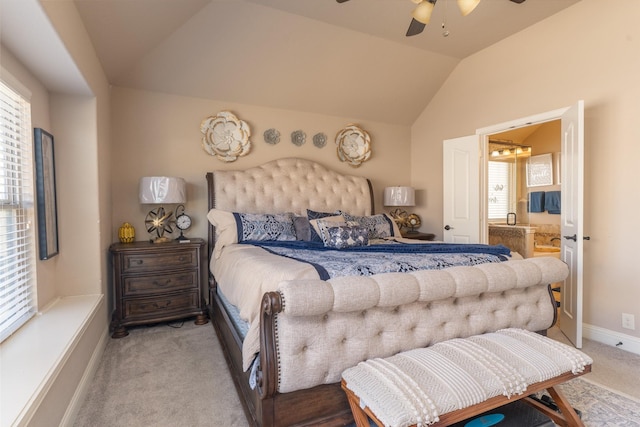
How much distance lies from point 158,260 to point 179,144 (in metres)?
1.35

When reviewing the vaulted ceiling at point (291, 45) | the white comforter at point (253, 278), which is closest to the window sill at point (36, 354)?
the white comforter at point (253, 278)

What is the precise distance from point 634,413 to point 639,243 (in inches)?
58.6

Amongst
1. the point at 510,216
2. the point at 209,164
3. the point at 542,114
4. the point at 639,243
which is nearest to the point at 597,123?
the point at 542,114

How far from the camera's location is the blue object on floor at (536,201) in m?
5.51

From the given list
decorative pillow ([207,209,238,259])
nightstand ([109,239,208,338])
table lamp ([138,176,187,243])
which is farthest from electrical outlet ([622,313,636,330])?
table lamp ([138,176,187,243])

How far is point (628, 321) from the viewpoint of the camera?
9.25 ft

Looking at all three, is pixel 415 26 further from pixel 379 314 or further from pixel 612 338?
pixel 612 338

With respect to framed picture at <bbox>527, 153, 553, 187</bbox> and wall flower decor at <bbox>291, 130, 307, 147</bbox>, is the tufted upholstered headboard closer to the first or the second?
wall flower decor at <bbox>291, 130, 307, 147</bbox>

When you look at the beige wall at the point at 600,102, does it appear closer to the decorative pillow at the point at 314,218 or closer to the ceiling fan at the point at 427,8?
the ceiling fan at the point at 427,8

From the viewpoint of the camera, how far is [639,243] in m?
2.75

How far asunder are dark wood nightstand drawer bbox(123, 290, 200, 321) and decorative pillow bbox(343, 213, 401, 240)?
187cm

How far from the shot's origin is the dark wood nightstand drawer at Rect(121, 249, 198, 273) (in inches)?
122

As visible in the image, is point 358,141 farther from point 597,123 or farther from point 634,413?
point 634,413

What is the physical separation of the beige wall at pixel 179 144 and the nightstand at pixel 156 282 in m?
0.51
